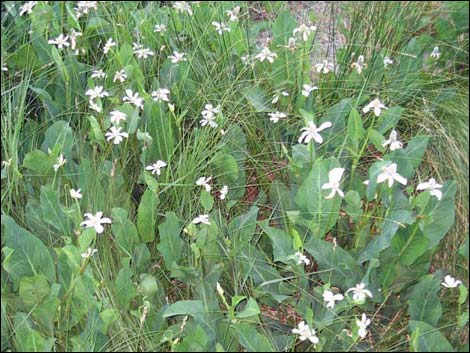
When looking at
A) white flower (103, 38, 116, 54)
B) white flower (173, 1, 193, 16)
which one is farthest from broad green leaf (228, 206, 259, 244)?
white flower (173, 1, 193, 16)

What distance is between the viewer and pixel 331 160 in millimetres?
1746

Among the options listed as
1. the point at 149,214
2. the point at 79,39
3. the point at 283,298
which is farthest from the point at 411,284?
the point at 79,39

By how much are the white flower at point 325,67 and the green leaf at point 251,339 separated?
95cm

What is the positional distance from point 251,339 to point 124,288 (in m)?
0.30

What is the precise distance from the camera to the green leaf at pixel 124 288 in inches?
61.5

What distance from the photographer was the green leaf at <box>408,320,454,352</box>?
1.45 meters

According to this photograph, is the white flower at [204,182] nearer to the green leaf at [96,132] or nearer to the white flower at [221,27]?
the green leaf at [96,132]

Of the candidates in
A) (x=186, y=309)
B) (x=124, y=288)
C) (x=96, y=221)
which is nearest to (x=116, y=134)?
(x=96, y=221)

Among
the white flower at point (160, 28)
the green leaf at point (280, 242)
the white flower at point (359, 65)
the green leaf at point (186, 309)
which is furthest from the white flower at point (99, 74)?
the green leaf at point (186, 309)

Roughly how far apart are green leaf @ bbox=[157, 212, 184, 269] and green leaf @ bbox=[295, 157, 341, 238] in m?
0.30

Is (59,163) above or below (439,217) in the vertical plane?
above

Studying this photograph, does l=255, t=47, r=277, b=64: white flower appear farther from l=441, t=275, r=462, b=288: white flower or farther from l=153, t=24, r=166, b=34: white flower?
l=441, t=275, r=462, b=288: white flower

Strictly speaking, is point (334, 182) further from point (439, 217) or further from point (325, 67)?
point (325, 67)

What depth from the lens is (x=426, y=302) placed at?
154 cm
